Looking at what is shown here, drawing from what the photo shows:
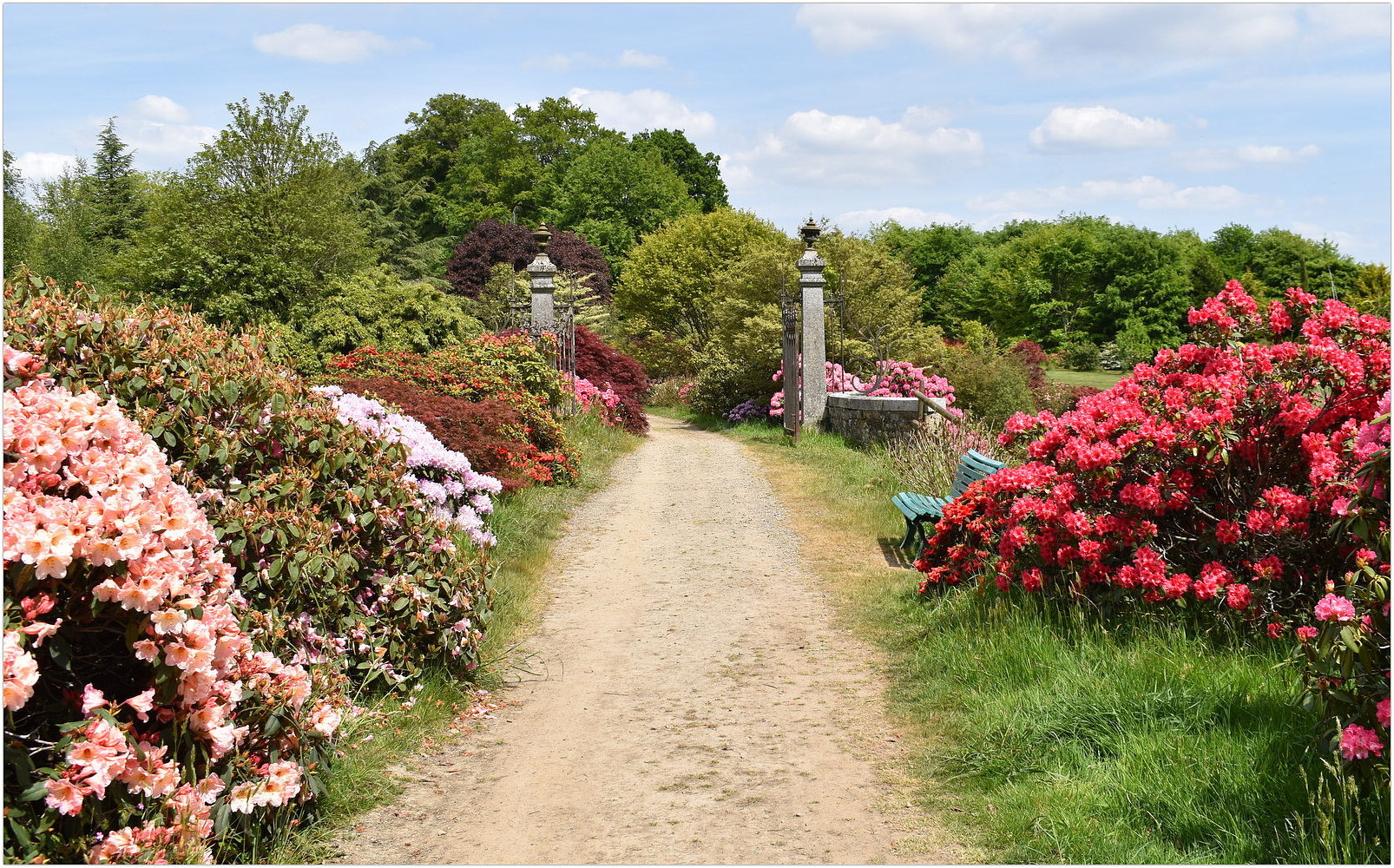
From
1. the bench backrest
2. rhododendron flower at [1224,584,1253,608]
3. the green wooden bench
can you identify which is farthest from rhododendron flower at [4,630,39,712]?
the bench backrest

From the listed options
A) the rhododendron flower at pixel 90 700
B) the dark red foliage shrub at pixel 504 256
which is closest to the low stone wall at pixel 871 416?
the rhododendron flower at pixel 90 700

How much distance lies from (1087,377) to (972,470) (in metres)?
28.4

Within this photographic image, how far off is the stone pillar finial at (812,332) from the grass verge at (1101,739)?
10754 mm

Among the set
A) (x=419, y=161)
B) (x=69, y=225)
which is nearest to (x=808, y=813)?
(x=69, y=225)

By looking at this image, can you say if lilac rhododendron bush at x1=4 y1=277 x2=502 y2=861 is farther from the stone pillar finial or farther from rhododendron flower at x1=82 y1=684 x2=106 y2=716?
the stone pillar finial

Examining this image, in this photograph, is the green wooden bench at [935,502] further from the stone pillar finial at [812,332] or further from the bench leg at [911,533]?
the stone pillar finial at [812,332]

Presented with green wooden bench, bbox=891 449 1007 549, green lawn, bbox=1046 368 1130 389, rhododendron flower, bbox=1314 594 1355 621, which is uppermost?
green lawn, bbox=1046 368 1130 389

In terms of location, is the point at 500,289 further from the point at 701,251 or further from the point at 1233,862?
the point at 1233,862

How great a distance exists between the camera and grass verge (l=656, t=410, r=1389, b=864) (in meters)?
3.11

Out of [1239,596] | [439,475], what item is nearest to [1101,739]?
[1239,596]

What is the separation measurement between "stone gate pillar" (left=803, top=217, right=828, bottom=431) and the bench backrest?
8434 mm

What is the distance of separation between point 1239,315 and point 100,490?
5.21 meters

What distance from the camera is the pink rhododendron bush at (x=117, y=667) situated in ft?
8.52

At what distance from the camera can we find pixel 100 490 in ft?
9.57
